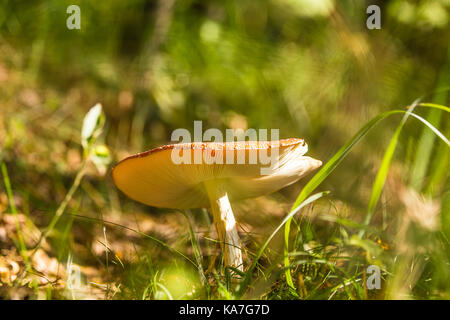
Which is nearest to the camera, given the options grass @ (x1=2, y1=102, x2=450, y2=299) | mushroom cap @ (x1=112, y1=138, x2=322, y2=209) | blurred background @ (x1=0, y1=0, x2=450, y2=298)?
grass @ (x1=2, y1=102, x2=450, y2=299)

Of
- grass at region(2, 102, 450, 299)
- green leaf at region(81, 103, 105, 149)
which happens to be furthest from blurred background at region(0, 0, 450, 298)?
green leaf at region(81, 103, 105, 149)

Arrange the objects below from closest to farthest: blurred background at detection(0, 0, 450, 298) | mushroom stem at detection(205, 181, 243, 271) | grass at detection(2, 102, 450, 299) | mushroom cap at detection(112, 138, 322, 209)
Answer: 1. grass at detection(2, 102, 450, 299)
2. mushroom cap at detection(112, 138, 322, 209)
3. mushroom stem at detection(205, 181, 243, 271)
4. blurred background at detection(0, 0, 450, 298)

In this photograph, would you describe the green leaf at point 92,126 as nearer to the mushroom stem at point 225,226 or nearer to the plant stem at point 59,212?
the plant stem at point 59,212

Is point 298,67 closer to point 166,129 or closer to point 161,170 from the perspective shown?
point 166,129

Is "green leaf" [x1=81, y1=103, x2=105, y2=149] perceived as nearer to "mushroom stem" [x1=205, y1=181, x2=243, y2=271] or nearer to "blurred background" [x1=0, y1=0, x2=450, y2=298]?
"blurred background" [x1=0, y1=0, x2=450, y2=298]

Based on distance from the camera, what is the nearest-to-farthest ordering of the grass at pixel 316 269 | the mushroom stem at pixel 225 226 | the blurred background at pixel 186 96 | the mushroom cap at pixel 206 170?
the grass at pixel 316 269
the mushroom cap at pixel 206 170
the mushroom stem at pixel 225 226
the blurred background at pixel 186 96

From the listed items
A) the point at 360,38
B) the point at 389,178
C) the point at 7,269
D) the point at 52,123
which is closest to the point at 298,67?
the point at 360,38

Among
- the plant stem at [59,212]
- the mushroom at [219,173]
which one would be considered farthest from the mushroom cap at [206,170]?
the plant stem at [59,212]
